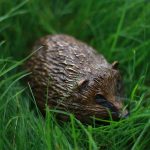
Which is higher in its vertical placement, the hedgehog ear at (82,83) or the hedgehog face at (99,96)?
the hedgehog ear at (82,83)

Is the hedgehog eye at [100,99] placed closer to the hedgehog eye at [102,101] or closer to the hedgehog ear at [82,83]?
the hedgehog eye at [102,101]

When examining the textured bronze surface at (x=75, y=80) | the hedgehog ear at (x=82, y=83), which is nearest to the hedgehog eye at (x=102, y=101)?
the textured bronze surface at (x=75, y=80)

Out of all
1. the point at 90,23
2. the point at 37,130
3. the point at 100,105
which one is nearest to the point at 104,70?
the point at 100,105

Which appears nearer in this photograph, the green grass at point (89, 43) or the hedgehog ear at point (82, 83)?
the green grass at point (89, 43)

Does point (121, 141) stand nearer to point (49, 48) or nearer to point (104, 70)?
point (104, 70)

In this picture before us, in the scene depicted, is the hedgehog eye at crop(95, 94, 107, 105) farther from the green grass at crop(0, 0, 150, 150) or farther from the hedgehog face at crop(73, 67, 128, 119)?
the green grass at crop(0, 0, 150, 150)
